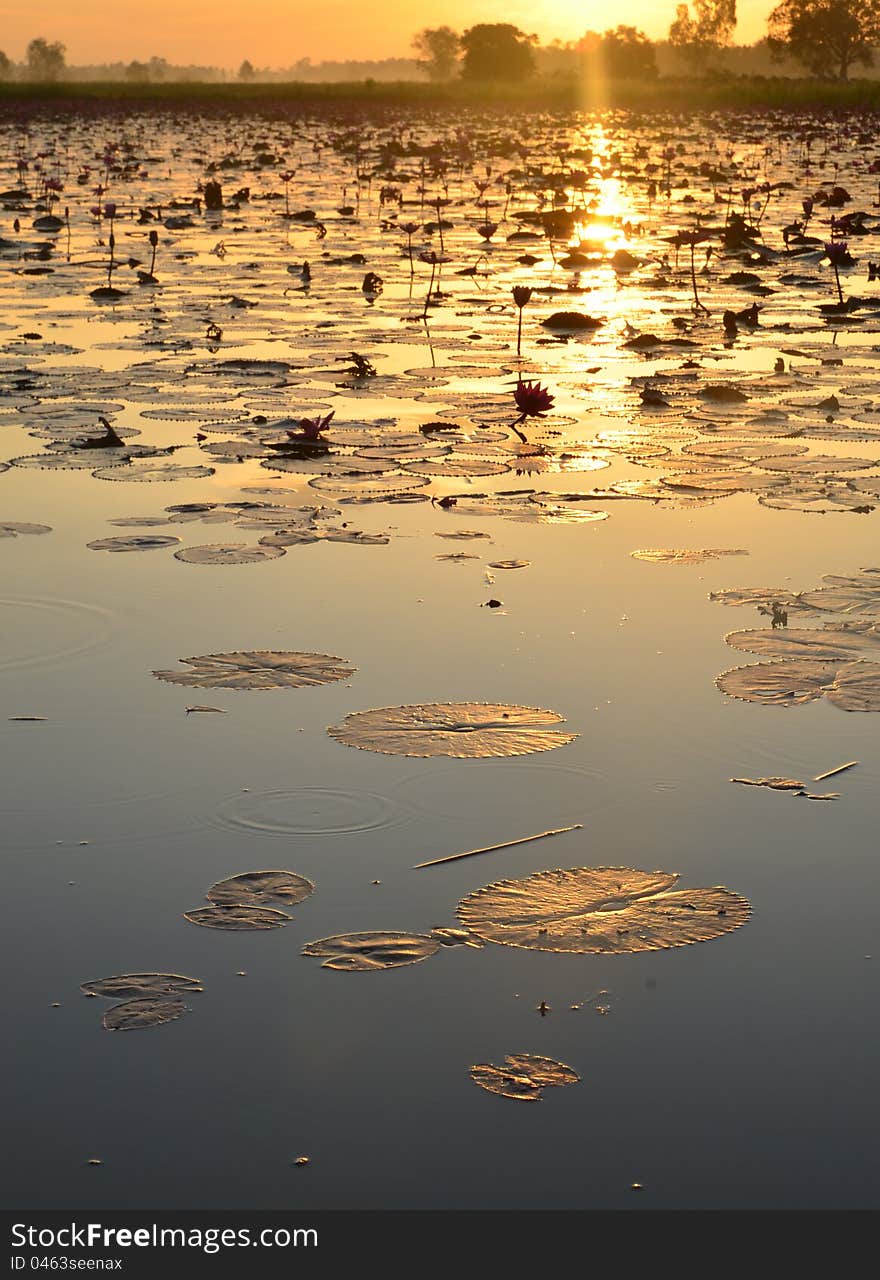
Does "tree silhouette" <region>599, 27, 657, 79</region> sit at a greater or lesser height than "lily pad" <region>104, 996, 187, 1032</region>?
greater

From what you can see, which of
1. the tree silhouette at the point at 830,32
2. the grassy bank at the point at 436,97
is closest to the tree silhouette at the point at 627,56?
the tree silhouette at the point at 830,32

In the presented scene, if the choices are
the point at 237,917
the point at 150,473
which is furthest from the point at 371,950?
the point at 150,473

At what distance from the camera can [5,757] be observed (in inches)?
121

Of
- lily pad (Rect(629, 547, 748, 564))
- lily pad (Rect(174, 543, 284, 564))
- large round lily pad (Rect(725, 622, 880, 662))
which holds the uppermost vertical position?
lily pad (Rect(629, 547, 748, 564))

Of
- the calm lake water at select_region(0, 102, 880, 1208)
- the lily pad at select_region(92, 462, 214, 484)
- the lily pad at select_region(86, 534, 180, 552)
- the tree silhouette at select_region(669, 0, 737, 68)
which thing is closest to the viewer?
the calm lake water at select_region(0, 102, 880, 1208)

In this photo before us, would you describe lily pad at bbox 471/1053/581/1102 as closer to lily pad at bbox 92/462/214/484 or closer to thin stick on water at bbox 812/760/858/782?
thin stick on water at bbox 812/760/858/782

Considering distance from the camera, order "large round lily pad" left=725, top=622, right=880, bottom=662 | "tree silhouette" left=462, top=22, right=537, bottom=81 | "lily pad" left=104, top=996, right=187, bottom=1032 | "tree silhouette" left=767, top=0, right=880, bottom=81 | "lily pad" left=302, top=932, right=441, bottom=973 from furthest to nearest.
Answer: "tree silhouette" left=462, top=22, right=537, bottom=81
"tree silhouette" left=767, top=0, right=880, bottom=81
"large round lily pad" left=725, top=622, right=880, bottom=662
"lily pad" left=302, top=932, right=441, bottom=973
"lily pad" left=104, top=996, right=187, bottom=1032

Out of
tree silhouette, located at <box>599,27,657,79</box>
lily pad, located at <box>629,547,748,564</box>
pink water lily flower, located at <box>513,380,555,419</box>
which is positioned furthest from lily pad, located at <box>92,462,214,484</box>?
tree silhouette, located at <box>599,27,657,79</box>

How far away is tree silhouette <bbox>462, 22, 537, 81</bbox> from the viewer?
247ft

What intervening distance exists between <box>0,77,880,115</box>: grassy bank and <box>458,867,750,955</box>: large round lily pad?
123 feet

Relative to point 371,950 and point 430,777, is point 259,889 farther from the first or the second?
point 430,777

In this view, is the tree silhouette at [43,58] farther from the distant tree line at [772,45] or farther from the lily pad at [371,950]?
the lily pad at [371,950]

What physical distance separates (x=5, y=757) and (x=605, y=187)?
62.8 ft

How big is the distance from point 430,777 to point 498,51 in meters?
77.1
